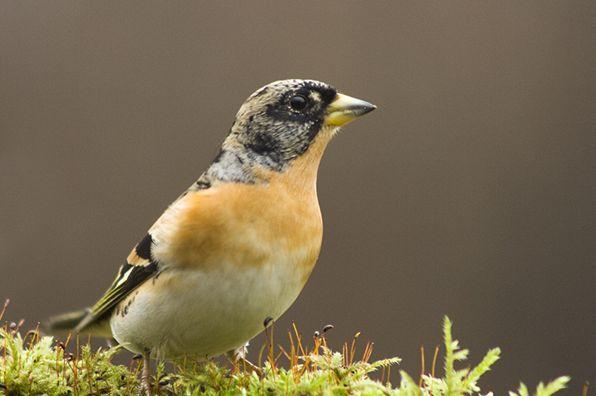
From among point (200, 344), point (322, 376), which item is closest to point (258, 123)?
point (200, 344)

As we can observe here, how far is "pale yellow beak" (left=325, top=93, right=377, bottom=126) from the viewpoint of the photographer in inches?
71.5

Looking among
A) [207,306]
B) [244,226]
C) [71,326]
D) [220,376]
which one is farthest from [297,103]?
[71,326]

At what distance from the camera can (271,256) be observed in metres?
1.63

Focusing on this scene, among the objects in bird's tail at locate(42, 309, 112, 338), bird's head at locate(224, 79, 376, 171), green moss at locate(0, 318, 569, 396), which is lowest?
bird's tail at locate(42, 309, 112, 338)

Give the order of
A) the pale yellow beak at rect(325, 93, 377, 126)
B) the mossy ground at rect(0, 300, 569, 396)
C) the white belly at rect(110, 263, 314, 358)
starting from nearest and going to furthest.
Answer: the mossy ground at rect(0, 300, 569, 396)
the white belly at rect(110, 263, 314, 358)
the pale yellow beak at rect(325, 93, 377, 126)

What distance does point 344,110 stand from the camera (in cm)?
184

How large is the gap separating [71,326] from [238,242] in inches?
28.7

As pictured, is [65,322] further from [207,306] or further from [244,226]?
[244,226]

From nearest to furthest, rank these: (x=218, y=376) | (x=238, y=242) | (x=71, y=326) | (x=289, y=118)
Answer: (x=218, y=376)
(x=238, y=242)
(x=289, y=118)
(x=71, y=326)

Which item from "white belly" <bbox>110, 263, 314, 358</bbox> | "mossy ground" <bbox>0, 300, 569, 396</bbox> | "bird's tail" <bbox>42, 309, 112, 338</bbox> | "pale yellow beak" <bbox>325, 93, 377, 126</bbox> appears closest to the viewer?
"mossy ground" <bbox>0, 300, 569, 396</bbox>

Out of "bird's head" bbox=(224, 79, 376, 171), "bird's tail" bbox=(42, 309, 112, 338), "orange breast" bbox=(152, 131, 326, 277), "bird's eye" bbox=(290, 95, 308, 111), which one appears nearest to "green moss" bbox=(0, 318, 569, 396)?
"orange breast" bbox=(152, 131, 326, 277)

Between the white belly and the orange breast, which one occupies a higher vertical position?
the orange breast

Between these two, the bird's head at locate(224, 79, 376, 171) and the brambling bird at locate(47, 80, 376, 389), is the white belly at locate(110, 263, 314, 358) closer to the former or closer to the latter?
the brambling bird at locate(47, 80, 376, 389)

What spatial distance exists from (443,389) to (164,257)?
2.34 feet
